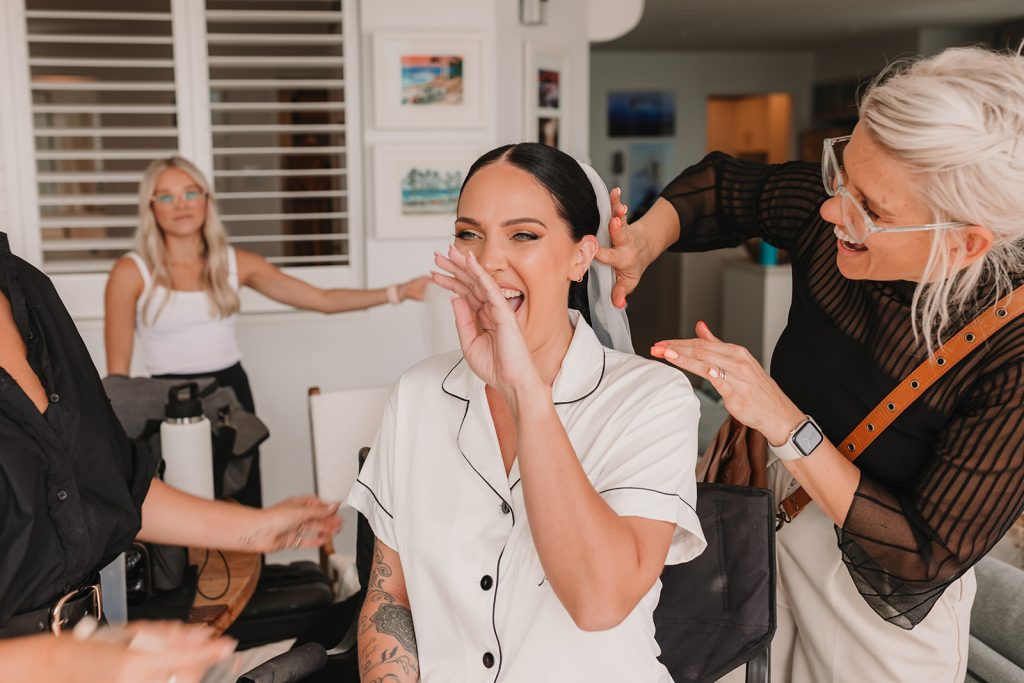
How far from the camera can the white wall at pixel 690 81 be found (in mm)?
11328

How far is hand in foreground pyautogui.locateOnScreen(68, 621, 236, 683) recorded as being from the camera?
3.23 ft

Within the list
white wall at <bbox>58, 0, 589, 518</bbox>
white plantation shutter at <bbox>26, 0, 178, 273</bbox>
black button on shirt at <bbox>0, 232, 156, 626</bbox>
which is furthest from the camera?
white wall at <bbox>58, 0, 589, 518</bbox>

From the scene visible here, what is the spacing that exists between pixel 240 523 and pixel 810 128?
11.2 metres

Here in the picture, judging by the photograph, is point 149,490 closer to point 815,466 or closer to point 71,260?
point 815,466

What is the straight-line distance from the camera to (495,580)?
4.63 ft

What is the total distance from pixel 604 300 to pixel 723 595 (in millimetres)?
553

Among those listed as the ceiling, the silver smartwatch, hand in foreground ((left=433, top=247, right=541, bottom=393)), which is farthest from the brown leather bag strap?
the ceiling

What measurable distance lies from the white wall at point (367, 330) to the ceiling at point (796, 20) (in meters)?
3.37

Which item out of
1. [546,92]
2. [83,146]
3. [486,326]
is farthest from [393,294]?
[486,326]

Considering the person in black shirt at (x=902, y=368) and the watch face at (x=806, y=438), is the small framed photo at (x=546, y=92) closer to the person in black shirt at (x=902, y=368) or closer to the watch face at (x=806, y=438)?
the person in black shirt at (x=902, y=368)

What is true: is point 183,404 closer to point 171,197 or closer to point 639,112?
point 171,197

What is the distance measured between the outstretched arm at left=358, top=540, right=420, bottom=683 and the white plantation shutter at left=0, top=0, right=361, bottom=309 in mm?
2805

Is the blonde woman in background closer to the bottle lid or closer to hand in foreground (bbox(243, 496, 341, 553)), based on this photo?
the bottle lid

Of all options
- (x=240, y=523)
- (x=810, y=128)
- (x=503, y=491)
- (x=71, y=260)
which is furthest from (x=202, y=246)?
(x=810, y=128)
